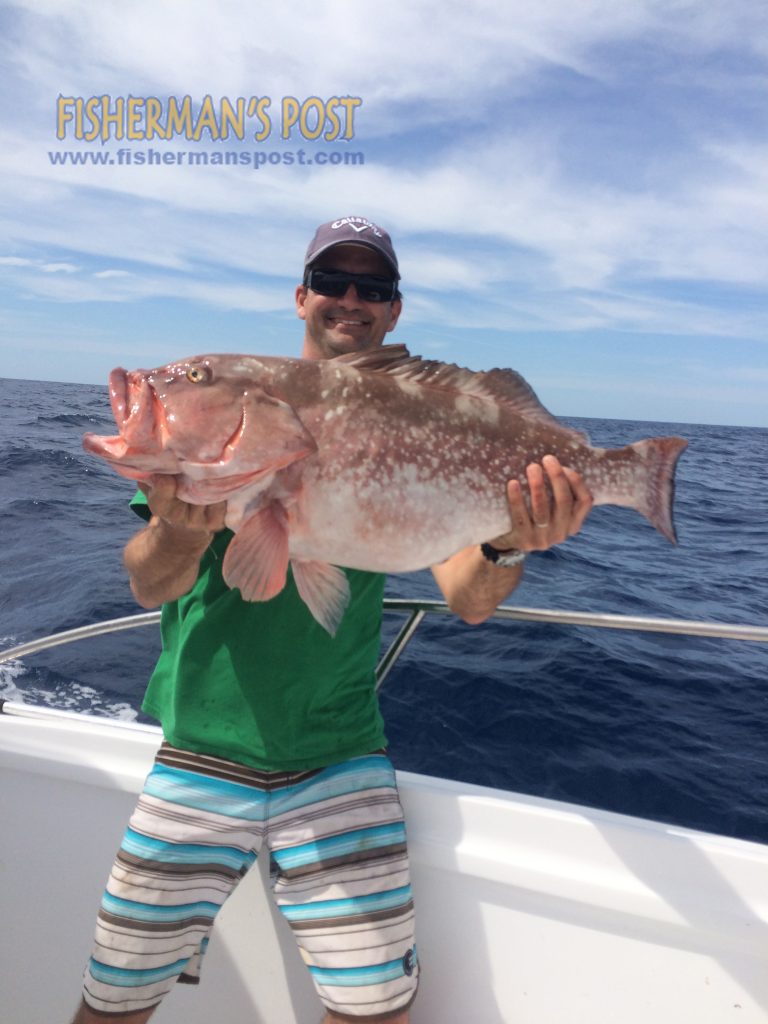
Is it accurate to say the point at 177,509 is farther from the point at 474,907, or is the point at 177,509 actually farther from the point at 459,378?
the point at 474,907

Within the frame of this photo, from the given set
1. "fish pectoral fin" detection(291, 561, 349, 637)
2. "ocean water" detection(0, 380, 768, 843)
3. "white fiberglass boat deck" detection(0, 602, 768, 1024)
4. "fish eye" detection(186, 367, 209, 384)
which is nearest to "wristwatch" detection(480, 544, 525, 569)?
"white fiberglass boat deck" detection(0, 602, 768, 1024)

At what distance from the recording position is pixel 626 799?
5.09 meters

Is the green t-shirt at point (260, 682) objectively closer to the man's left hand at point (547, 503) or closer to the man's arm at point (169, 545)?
the man's arm at point (169, 545)

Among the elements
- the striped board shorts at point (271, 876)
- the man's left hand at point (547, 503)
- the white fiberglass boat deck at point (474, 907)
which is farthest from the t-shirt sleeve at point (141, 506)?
the man's left hand at point (547, 503)

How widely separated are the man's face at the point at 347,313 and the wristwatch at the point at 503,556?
40.3 inches

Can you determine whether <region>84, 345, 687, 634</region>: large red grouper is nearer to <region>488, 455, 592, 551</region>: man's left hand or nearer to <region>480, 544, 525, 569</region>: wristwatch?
<region>488, 455, 592, 551</region>: man's left hand

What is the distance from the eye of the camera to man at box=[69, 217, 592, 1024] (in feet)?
7.39

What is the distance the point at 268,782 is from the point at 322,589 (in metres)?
0.76

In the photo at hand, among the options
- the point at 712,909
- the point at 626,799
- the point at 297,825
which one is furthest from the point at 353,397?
the point at 626,799

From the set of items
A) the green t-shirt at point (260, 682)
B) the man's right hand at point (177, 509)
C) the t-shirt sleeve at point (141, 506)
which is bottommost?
the green t-shirt at point (260, 682)

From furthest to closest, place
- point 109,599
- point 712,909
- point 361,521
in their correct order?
1. point 109,599
2. point 712,909
3. point 361,521

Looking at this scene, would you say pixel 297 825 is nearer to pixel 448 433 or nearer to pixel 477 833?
pixel 477 833

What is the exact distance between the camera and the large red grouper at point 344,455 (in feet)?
6.62

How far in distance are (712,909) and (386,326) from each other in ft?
8.32
